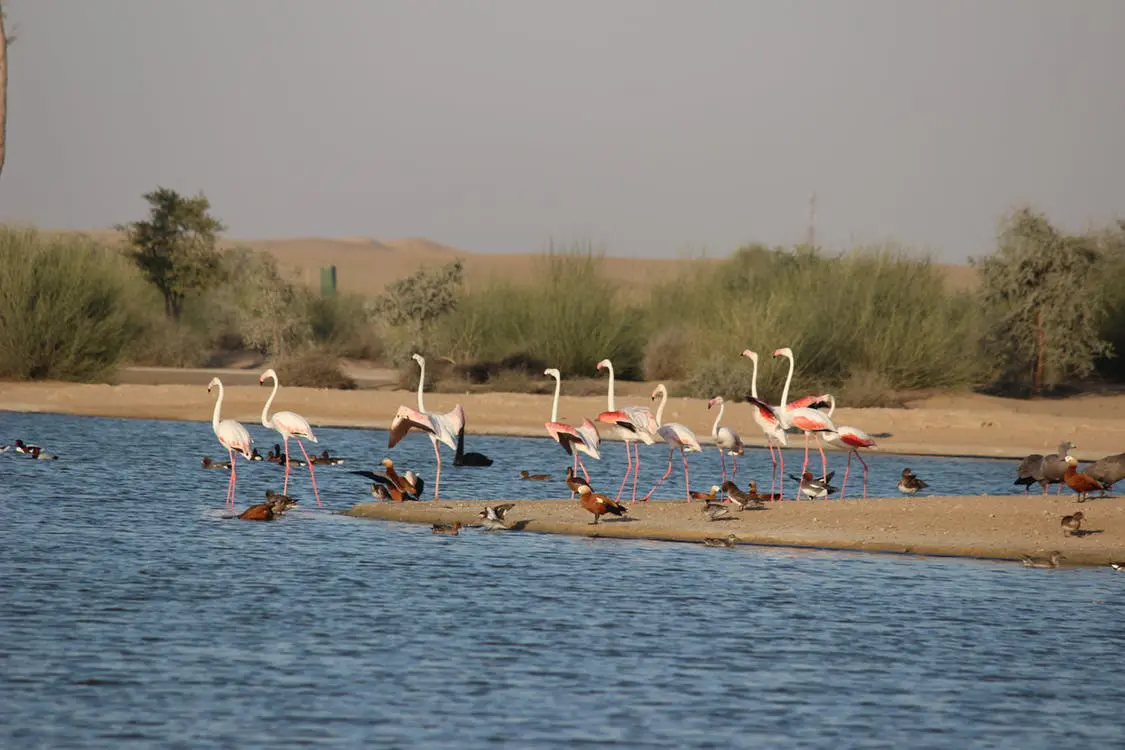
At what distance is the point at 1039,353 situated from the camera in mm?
36750

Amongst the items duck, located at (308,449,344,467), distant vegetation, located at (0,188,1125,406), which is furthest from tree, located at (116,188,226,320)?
duck, located at (308,449,344,467)

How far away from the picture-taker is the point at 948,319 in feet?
127

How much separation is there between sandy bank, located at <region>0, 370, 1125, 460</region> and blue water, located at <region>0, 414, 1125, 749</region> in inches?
532

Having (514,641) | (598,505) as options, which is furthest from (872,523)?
(514,641)

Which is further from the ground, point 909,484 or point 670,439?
point 670,439

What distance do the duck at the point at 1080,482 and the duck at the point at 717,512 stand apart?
3.71 meters

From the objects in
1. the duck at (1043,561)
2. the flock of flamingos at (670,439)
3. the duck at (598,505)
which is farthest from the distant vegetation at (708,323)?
the duck at (1043,561)

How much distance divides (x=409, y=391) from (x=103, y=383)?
6864mm

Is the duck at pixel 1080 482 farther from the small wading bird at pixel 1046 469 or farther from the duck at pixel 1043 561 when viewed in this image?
the duck at pixel 1043 561

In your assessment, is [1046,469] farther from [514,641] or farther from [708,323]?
[708,323]

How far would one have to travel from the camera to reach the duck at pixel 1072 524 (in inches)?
653

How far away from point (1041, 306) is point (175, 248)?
1081 inches

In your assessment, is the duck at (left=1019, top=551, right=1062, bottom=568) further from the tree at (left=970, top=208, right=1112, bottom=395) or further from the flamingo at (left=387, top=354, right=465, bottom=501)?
the tree at (left=970, top=208, right=1112, bottom=395)

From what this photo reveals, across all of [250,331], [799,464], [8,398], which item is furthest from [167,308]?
[799,464]
